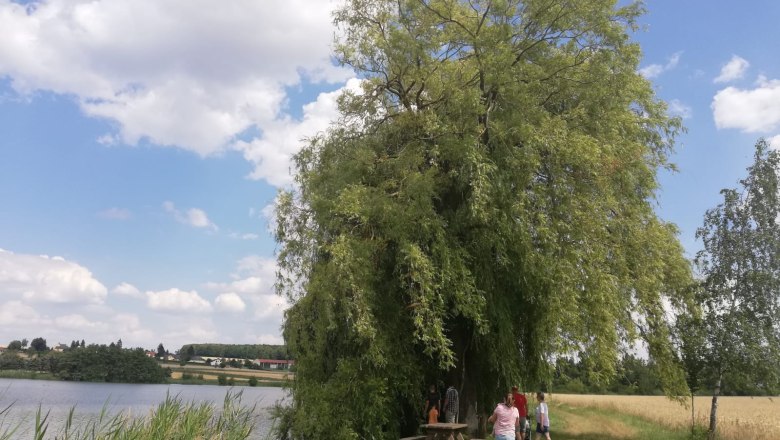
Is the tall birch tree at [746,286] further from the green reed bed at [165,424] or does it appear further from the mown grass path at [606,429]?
the green reed bed at [165,424]

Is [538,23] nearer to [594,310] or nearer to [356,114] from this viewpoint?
[356,114]

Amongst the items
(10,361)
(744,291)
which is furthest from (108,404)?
(10,361)

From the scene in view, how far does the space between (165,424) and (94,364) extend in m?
90.0

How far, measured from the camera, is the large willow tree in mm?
13438

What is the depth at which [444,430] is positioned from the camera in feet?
38.7

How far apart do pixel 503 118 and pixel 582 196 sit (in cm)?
287

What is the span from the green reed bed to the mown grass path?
1183 cm

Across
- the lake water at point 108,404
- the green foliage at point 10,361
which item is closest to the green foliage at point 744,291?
the lake water at point 108,404

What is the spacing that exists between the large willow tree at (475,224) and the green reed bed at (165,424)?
3.17m

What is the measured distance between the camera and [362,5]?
17.4 m

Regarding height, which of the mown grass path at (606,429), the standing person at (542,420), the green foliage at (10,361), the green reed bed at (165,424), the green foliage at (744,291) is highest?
the green foliage at (744,291)

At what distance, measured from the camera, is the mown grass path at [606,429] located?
19.6 m

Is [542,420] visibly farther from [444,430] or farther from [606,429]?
[606,429]

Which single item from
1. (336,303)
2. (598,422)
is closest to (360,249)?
(336,303)
